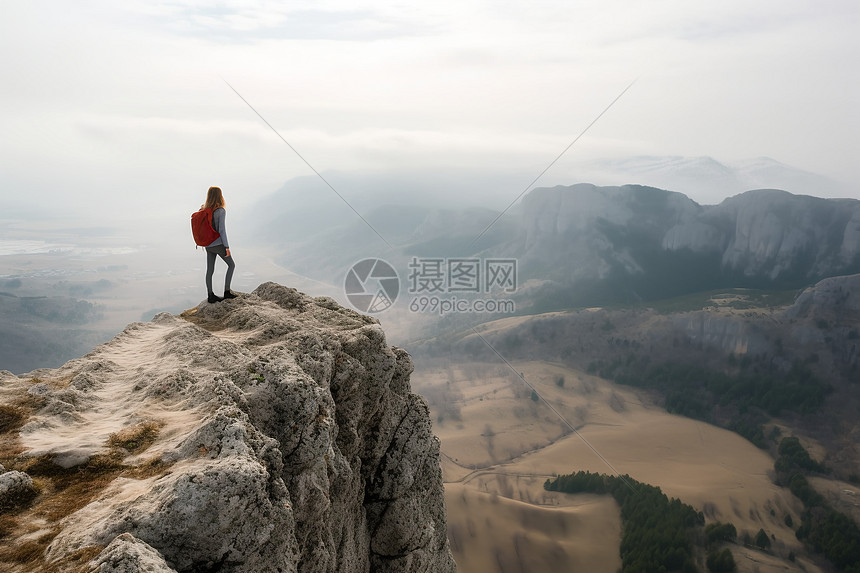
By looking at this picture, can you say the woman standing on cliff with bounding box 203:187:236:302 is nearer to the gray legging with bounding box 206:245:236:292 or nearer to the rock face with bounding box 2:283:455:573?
the gray legging with bounding box 206:245:236:292

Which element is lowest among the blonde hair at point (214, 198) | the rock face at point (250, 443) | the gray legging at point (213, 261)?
the rock face at point (250, 443)

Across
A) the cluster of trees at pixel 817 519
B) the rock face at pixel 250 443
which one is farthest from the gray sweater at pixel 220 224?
the cluster of trees at pixel 817 519

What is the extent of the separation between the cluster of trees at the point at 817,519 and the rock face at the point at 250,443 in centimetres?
12600

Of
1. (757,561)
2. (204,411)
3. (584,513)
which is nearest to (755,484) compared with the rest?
(757,561)

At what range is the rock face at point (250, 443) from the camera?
7.64 metres

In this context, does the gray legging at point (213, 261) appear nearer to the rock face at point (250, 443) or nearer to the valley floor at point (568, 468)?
the rock face at point (250, 443)

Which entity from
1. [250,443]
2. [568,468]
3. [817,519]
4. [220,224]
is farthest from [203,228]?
[817,519]

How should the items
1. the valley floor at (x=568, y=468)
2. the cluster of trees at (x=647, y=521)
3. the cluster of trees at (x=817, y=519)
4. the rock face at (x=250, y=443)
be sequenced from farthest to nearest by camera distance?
the cluster of trees at (x=817, y=519) → the cluster of trees at (x=647, y=521) → the valley floor at (x=568, y=468) → the rock face at (x=250, y=443)

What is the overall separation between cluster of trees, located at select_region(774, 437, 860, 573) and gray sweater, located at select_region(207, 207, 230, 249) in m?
135

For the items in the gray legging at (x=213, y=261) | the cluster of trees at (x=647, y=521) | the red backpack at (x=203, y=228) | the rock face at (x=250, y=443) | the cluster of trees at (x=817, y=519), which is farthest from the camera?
the cluster of trees at (x=817, y=519)

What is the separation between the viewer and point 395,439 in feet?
54.8

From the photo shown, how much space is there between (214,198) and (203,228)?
99cm

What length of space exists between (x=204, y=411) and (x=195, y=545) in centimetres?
290

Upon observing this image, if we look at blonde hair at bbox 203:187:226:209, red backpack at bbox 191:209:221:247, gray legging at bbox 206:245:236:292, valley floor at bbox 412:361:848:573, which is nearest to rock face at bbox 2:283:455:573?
gray legging at bbox 206:245:236:292
